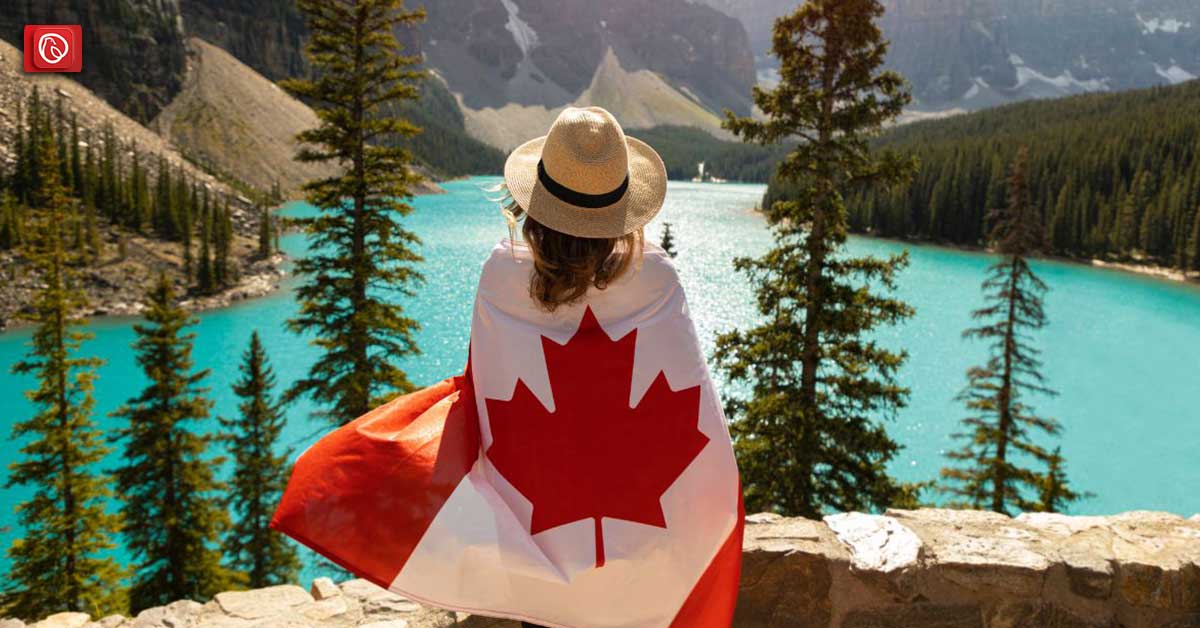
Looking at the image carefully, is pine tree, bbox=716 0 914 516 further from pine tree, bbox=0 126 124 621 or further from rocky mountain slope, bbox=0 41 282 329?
rocky mountain slope, bbox=0 41 282 329

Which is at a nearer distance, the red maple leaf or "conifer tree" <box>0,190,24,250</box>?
the red maple leaf

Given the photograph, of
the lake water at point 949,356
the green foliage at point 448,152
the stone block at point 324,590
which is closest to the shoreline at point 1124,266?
the lake water at point 949,356

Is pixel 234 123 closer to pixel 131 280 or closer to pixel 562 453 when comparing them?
pixel 131 280

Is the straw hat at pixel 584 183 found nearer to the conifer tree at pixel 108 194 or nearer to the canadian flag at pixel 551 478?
the canadian flag at pixel 551 478

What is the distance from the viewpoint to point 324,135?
50.6ft

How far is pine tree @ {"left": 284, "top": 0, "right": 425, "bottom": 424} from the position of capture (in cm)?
1526

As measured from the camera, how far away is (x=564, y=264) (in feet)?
7.35

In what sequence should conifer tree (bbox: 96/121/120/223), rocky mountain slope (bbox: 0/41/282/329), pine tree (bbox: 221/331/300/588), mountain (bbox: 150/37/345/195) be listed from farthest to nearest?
mountain (bbox: 150/37/345/195)
conifer tree (bbox: 96/121/120/223)
rocky mountain slope (bbox: 0/41/282/329)
pine tree (bbox: 221/331/300/588)

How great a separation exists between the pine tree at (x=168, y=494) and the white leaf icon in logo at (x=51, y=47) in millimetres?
58736

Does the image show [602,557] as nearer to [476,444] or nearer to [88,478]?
[476,444]

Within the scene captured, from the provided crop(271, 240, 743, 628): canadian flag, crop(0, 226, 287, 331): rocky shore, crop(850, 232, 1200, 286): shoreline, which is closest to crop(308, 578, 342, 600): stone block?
crop(271, 240, 743, 628): canadian flag

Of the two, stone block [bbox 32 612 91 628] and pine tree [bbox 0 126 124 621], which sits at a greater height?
stone block [bbox 32 612 91 628]

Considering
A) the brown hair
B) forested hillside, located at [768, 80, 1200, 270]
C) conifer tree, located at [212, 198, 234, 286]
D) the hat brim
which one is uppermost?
forested hillside, located at [768, 80, 1200, 270]

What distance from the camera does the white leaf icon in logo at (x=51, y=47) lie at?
6254 centimetres
